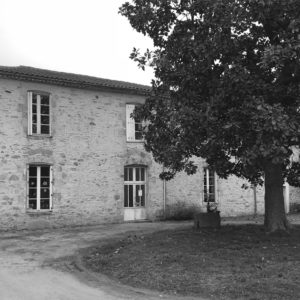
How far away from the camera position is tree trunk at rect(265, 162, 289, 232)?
14.0 meters

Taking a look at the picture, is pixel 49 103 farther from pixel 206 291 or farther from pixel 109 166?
pixel 206 291

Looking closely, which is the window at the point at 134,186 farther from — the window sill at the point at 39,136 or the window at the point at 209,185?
the window sill at the point at 39,136

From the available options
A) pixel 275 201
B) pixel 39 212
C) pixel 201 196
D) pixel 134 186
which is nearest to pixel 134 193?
pixel 134 186

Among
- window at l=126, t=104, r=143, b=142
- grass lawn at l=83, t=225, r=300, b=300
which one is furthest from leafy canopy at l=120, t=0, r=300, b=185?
window at l=126, t=104, r=143, b=142

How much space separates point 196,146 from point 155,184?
965 cm

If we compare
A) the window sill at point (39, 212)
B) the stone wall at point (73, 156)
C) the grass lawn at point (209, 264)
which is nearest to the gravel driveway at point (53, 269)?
the grass lawn at point (209, 264)

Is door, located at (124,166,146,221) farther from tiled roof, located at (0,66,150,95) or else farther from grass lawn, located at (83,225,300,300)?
grass lawn, located at (83,225,300,300)

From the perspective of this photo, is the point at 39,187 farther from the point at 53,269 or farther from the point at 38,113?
the point at 53,269

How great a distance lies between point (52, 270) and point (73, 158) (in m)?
9.50

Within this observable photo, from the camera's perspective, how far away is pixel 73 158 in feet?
64.1

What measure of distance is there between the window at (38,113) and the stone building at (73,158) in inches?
1.5

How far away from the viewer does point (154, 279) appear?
9047 mm

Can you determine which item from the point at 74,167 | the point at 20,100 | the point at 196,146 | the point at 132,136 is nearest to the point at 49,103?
the point at 20,100

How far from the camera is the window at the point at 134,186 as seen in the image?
69.3 ft
